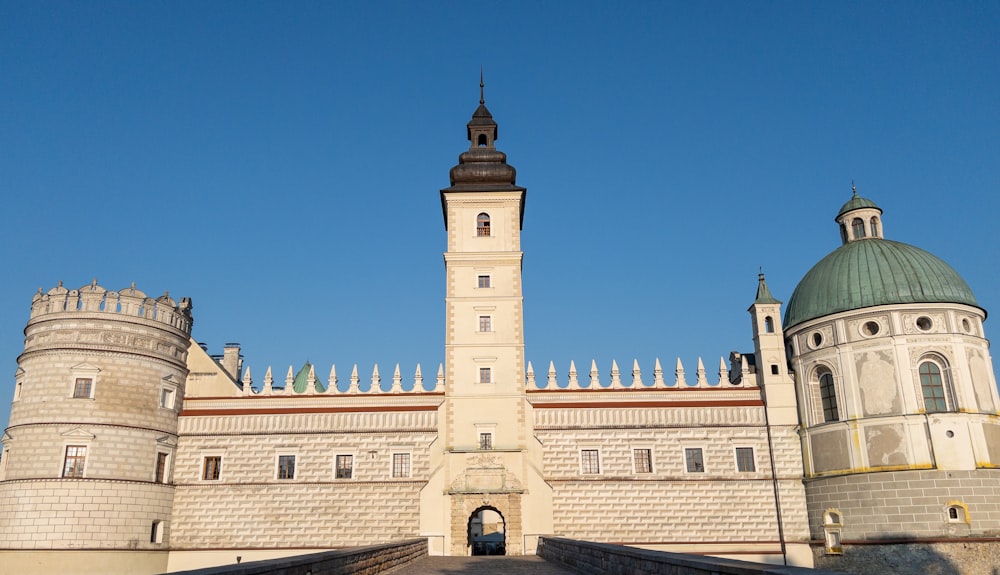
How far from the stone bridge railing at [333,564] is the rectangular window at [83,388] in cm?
1598

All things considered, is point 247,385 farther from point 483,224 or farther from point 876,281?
point 876,281

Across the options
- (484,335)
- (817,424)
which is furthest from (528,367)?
(817,424)

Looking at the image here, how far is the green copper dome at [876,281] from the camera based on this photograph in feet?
109

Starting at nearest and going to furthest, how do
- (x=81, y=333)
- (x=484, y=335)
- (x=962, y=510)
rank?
1. (x=962, y=510)
2. (x=81, y=333)
3. (x=484, y=335)

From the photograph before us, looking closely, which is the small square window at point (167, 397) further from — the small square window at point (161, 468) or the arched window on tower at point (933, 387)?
the arched window on tower at point (933, 387)

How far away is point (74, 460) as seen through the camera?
31.2m

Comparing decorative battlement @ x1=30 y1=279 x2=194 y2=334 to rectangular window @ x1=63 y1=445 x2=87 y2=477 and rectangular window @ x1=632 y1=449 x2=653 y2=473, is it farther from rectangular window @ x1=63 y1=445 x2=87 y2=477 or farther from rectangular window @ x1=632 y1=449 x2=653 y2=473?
rectangular window @ x1=632 y1=449 x2=653 y2=473

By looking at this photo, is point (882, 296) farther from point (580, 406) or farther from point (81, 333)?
point (81, 333)

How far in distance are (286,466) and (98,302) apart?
1066cm

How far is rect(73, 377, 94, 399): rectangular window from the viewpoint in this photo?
3198cm

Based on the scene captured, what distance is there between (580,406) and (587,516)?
4738 millimetres

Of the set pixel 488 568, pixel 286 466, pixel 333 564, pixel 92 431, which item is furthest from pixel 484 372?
pixel 333 564

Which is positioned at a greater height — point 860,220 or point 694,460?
point 860,220

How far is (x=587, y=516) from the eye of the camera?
3294cm
